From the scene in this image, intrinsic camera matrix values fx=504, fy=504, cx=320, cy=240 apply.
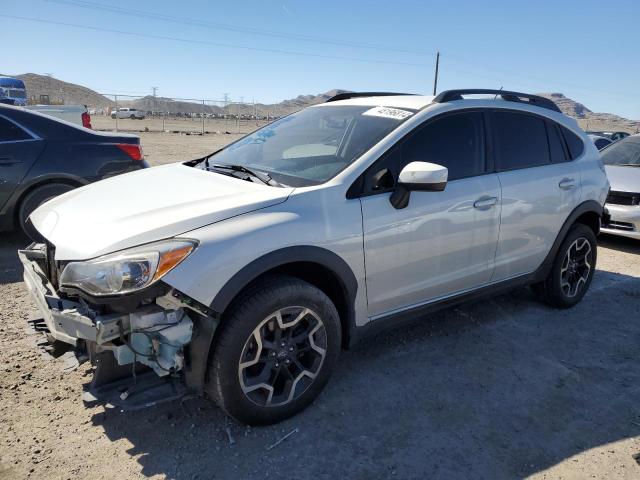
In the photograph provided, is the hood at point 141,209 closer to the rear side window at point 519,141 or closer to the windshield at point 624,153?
the rear side window at point 519,141

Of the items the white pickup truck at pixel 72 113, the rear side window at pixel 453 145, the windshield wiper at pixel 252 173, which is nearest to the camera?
the windshield wiper at pixel 252 173

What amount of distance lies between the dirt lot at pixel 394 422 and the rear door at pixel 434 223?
52 cm

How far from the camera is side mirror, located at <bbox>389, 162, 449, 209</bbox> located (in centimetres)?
298

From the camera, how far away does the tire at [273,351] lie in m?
2.55

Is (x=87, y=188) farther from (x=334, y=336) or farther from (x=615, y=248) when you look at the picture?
(x=615, y=248)

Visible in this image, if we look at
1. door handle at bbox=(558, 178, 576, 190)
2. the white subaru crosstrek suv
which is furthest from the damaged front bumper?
door handle at bbox=(558, 178, 576, 190)

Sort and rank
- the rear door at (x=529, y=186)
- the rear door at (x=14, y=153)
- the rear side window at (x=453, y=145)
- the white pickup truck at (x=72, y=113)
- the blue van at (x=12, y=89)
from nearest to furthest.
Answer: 1. the rear side window at (x=453, y=145)
2. the rear door at (x=529, y=186)
3. the rear door at (x=14, y=153)
4. the white pickup truck at (x=72, y=113)
5. the blue van at (x=12, y=89)

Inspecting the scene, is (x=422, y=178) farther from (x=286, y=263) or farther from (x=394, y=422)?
(x=394, y=422)

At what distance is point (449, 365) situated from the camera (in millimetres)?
3598

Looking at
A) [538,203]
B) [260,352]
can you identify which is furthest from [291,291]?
[538,203]

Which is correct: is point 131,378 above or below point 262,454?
above

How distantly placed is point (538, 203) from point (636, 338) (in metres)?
1.43

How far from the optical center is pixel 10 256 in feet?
18.1

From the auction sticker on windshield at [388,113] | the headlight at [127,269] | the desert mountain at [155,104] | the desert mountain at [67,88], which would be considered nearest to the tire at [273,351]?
the headlight at [127,269]
